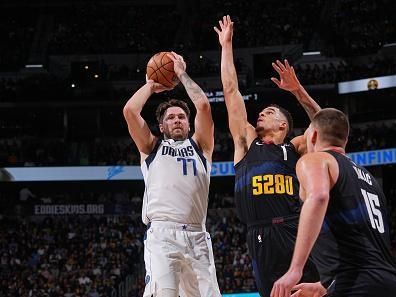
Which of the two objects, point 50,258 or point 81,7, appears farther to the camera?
point 81,7

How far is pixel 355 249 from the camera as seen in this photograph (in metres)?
3.59

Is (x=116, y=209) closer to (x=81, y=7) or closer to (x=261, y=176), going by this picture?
(x=81, y=7)

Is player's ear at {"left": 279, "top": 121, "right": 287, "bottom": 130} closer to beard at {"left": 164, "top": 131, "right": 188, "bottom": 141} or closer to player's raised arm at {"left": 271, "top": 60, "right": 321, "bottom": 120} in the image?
player's raised arm at {"left": 271, "top": 60, "right": 321, "bottom": 120}

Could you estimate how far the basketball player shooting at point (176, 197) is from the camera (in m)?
5.78

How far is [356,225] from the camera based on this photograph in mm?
3602

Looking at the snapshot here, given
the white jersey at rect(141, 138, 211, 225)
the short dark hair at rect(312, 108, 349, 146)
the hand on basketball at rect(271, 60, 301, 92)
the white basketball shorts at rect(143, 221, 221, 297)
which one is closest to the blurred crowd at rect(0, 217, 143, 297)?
the white jersey at rect(141, 138, 211, 225)

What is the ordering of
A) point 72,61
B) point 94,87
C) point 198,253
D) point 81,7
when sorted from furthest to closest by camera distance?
1. point 81,7
2. point 72,61
3. point 94,87
4. point 198,253

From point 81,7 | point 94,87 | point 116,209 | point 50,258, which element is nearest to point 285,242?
point 50,258

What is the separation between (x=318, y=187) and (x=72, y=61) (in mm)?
28067

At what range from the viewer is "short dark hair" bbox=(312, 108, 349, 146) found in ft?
12.3

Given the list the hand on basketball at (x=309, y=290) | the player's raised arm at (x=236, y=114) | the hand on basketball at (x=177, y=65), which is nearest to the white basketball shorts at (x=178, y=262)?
the player's raised arm at (x=236, y=114)

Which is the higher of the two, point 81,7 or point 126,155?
point 81,7

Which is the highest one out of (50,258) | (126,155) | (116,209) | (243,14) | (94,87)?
(243,14)

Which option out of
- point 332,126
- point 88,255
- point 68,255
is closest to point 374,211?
point 332,126
